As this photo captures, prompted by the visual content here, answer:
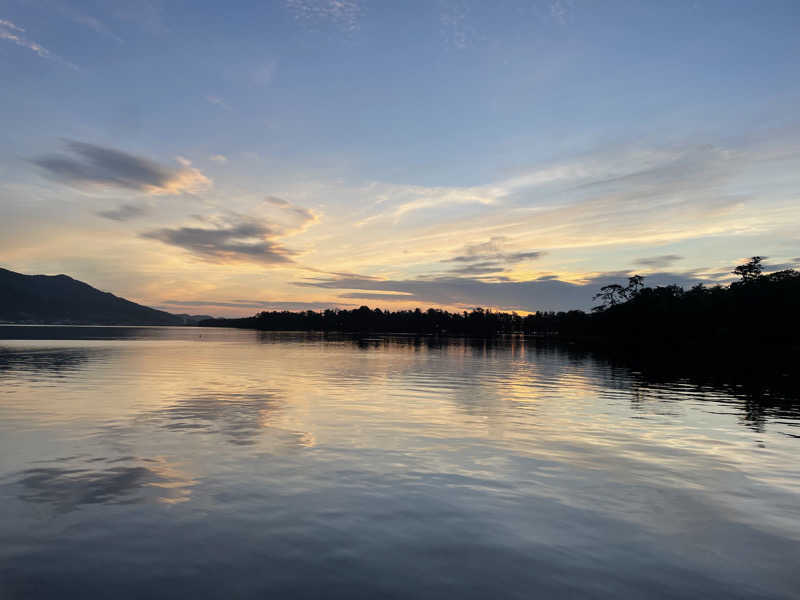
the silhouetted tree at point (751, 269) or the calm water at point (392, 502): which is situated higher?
the silhouetted tree at point (751, 269)

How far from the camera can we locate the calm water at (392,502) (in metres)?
9.73

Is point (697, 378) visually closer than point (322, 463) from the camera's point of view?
No

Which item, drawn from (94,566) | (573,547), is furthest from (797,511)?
(94,566)

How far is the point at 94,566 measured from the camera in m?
9.92

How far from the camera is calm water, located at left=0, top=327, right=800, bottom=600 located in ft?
31.9

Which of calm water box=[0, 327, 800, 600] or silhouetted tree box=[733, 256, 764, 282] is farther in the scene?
silhouetted tree box=[733, 256, 764, 282]

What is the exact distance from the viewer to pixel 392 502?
14156 mm

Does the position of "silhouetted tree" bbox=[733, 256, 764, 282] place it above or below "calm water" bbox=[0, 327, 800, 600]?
above

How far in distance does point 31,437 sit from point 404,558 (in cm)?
1926

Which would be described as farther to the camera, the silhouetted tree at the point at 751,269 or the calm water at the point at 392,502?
the silhouetted tree at the point at 751,269

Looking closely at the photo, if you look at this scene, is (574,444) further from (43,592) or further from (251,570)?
A: (43,592)

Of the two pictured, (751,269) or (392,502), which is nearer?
(392,502)

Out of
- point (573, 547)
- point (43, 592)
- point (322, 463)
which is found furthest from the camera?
point (322, 463)

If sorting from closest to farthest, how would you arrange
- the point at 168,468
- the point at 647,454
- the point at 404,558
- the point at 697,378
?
the point at 404,558
the point at 168,468
the point at 647,454
the point at 697,378
